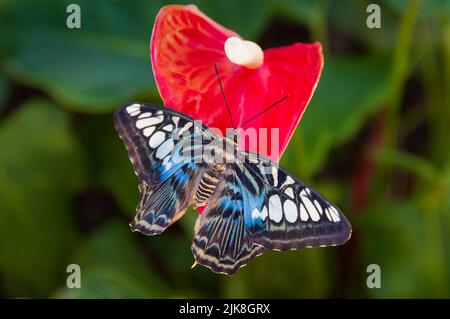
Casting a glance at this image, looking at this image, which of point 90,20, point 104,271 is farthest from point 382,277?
point 90,20

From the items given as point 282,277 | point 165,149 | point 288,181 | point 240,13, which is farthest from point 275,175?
point 240,13

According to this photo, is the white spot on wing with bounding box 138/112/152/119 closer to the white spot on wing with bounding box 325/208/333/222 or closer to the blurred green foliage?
the white spot on wing with bounding box 325/208/333/222

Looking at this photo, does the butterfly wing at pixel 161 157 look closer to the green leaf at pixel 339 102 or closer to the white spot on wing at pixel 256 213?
the white spot on wing at pixel 256 213

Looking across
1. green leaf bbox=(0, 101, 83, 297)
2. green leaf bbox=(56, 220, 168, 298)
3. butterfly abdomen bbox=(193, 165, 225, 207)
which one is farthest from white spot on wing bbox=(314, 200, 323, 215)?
green leaf bbox=(0, 101, 83, 297)

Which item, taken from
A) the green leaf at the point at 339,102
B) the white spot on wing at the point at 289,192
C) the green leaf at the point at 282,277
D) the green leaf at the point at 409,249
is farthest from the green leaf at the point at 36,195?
the white spot on wing at the point at 289,192

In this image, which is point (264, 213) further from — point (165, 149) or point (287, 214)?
point (165, 149)
